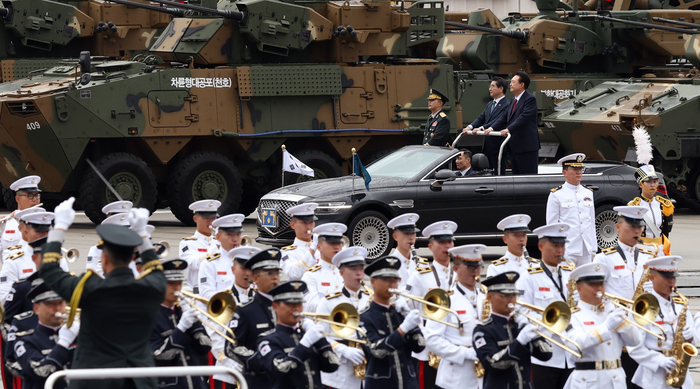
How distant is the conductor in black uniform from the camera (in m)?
5.86

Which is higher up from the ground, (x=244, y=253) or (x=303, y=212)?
(x=244, y=253)

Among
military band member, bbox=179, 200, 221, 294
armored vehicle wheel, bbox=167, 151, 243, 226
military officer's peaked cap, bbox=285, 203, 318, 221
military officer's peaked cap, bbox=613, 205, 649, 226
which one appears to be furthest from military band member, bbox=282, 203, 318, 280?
armored vehicle wheel, bbox=167, 151, 243, 226

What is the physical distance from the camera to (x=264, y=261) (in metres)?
7.27

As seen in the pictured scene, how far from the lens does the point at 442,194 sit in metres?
15.0

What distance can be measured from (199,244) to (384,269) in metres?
Answer: 3.34

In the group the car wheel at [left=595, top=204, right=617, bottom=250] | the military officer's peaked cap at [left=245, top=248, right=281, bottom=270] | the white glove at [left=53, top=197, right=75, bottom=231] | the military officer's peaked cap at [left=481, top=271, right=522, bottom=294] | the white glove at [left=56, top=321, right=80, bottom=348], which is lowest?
the car wheel at [left=595, top=204, right=617, bottom=250]

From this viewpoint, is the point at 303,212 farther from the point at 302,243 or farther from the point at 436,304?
the point at 436,304

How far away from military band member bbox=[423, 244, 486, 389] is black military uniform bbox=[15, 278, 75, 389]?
216 cm

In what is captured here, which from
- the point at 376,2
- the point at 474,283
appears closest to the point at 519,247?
the point at 474,283

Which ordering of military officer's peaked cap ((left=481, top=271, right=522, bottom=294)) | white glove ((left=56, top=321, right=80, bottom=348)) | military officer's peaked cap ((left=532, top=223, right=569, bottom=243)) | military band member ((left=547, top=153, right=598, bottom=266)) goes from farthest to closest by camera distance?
Answer: military band member ((left=547, top=153, right=598, bottom=266)) < military officer's peaked cap ((left=532, top=223, right=569, bottom=243)) < military officer's peaked cap ((left=481, top=271, right=522, bottom=294)) < white glove ((left=56, top=321, right=80, bottom=348))

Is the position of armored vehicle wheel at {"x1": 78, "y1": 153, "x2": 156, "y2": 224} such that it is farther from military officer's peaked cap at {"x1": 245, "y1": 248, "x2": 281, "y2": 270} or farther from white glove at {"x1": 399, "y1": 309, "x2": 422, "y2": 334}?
white glove at {"x1": 399, "y1": 309, "x2": 422, "y2": 334}

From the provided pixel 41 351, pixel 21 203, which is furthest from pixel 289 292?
pixel 21 203

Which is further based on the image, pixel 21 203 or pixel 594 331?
pixel 21 203

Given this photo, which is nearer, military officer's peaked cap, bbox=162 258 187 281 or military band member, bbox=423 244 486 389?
military officer's peaked cap, bbox=162 258 187 281
